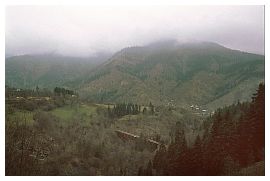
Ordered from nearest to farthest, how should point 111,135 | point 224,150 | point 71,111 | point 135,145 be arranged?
point 224,150 < point 135,145 < point 111,135 < point 71,111

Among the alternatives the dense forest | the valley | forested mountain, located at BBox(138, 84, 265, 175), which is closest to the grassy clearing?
the valley

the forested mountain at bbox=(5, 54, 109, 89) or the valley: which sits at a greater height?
the forested mountain at bbox=(5, 54, 109, 89)

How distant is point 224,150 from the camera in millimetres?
16453

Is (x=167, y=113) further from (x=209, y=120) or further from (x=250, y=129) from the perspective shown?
(x=250, y=129)

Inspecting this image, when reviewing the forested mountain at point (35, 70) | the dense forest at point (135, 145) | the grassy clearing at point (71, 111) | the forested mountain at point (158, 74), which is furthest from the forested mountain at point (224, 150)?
the grassy clearing at point (71, 111)

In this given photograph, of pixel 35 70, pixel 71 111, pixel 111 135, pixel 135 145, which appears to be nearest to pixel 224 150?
pixel 135 145

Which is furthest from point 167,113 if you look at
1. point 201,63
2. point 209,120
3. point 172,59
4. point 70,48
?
point 201,63

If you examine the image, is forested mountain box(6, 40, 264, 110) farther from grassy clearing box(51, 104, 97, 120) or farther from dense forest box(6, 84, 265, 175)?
dense forest box(6, 84, 265, 175)

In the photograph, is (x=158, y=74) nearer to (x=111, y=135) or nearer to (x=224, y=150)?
(x=111, y=135)

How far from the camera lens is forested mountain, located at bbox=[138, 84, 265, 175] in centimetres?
1451

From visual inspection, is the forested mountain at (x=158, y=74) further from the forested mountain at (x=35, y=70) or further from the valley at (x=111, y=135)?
the valley at (x=111, y=135)

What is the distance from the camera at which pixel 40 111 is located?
24453mm

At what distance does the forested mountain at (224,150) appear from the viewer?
47.6ft
